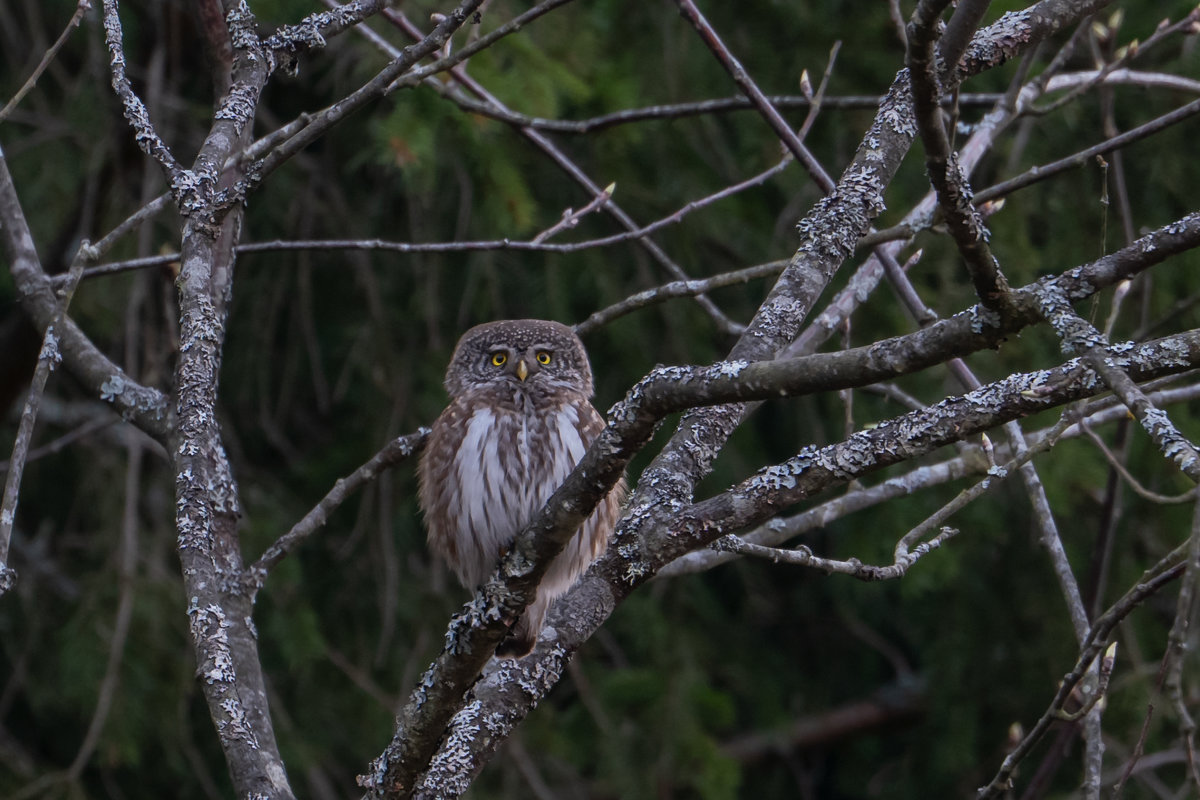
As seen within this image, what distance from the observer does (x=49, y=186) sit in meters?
5.00

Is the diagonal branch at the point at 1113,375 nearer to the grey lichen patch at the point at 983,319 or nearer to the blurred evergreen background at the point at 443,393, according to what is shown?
the grey lichen patch at the point at 983,319

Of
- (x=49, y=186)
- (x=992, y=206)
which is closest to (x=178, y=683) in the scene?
(x=49, y=186)

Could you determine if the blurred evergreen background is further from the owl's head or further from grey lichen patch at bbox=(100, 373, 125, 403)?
grey lichen patch at bbox=(100, 373, 125, 403)

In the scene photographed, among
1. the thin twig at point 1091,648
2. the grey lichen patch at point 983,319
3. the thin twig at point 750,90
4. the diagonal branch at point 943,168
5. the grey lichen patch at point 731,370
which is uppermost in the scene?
the thin twig at point 750,90

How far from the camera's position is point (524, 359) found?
3947mm

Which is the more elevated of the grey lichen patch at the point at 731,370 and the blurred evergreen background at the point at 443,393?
the blurred evergreen background at the point at 443,393

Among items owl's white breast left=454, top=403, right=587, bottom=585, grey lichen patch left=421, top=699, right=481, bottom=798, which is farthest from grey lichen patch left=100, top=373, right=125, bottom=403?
grey lichen patch left=421, top=699, right=481, bottom=798

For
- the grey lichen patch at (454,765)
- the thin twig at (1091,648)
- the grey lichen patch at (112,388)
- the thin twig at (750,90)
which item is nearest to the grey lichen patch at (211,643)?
the grey lichen patch at (454,765)

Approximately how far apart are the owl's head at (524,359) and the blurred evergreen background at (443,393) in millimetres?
393

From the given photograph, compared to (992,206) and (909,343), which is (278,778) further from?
(992,206)

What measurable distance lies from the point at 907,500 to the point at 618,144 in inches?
67.5

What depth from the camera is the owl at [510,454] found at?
3672 mm

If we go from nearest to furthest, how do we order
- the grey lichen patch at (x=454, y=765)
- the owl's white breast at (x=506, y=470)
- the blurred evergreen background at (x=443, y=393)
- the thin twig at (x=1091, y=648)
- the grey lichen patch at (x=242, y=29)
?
the thin twig at (x=1091, y=648) → the grey lichen patch at (x=454, y=765) → the grey lichen patch at (x=242, y=29) → the owl's white breast at (x=506, y=470) → the blurred evergreen background at (x=443, y=393)

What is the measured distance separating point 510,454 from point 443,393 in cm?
129
